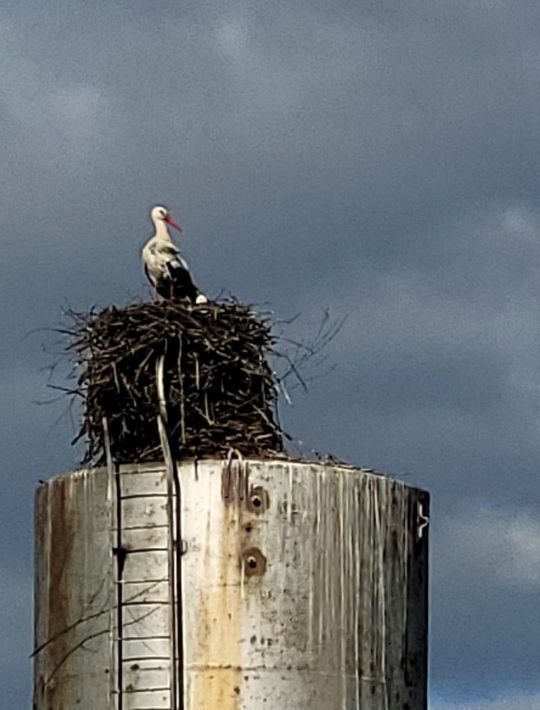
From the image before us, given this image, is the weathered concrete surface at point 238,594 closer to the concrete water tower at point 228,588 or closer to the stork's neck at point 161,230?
the concrete water tower at point 228,588

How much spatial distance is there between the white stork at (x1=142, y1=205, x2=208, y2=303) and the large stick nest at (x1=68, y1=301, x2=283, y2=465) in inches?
135

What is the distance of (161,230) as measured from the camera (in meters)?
17.7

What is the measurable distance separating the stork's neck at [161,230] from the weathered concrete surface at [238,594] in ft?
27.1

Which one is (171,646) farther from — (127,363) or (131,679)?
(127,363)

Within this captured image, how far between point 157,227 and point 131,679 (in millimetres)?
9371

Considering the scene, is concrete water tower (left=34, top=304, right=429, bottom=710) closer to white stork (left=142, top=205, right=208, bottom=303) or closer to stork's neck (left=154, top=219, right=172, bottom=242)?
white stork (left=142, top=205, right=208, bottom=303)

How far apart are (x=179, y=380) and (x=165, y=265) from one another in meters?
6.24

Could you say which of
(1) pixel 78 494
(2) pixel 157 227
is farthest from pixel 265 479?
(2) pixel 157 227

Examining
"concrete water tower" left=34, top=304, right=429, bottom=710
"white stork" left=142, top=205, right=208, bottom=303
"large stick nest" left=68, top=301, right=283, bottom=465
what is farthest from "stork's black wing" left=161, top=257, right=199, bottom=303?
"concrete water tower" left=34, top=304, right=429, bottom=710

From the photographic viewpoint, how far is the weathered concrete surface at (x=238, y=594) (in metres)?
8.79

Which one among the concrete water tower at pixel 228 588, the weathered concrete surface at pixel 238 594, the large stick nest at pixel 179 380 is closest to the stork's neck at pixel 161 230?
the large stick nest at pixel 179 380

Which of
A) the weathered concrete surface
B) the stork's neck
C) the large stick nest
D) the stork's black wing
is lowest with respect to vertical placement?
the weathered concrete surface

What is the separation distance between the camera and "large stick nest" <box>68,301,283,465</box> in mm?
9719

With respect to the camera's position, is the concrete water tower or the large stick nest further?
the large stick nest
